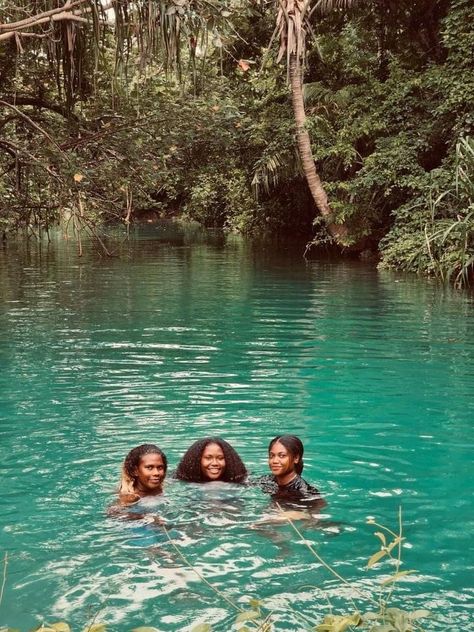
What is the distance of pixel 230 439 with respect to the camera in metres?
7.98

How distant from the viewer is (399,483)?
6816mm

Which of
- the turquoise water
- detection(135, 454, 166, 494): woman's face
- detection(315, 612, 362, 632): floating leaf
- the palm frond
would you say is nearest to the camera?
detection(315, 612, 362, 632): floating leaf

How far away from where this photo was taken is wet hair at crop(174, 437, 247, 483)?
21.7 feet

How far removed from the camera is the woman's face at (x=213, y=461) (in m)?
6.50

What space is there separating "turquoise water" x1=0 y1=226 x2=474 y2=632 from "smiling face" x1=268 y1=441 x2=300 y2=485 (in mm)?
236

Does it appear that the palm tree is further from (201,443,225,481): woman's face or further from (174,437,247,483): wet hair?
(201,443,225,481): woman's face

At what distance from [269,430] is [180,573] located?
3.36 metres

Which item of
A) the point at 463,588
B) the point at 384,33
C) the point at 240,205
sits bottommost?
the point at 463,588

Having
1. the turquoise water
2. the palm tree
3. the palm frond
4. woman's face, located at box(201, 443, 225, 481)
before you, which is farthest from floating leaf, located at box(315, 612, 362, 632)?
the palm frond

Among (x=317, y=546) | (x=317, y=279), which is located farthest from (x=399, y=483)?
(x=317, y=279)

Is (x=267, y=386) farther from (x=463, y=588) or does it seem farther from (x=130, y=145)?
(x=130, y=145)

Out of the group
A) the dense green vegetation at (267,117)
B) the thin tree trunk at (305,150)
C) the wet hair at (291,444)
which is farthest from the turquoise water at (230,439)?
the thin tree trunk at (305,150)

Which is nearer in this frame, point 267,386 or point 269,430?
point 269,430

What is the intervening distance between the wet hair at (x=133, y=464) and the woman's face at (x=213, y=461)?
1.14ft
